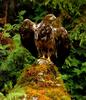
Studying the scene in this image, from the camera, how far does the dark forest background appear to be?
987cm

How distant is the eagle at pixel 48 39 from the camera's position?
7098 millimetres

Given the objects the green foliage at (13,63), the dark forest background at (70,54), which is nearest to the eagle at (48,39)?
the dark forest background at (70,54)

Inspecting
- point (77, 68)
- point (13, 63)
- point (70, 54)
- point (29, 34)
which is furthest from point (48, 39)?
point (70, 54)

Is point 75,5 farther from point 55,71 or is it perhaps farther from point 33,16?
point 55,71

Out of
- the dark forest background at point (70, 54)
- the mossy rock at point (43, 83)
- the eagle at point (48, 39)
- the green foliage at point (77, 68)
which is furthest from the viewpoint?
the green foliage at point (77, 68)

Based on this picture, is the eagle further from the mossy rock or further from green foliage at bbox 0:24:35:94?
green foliage at bbox 0:24:35:94

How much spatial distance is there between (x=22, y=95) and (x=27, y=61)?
411cm

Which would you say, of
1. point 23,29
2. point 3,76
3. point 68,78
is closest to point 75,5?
point 68,78

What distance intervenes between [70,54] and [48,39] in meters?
3.96

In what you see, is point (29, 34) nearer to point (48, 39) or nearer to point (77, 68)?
point (48, 39)

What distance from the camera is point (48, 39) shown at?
7102 mm

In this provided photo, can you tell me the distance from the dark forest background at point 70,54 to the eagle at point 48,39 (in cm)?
157

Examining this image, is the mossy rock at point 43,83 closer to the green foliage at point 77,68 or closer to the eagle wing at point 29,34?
the eagle wing at point 29,34

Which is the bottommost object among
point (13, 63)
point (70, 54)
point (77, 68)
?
point (77, 68)
